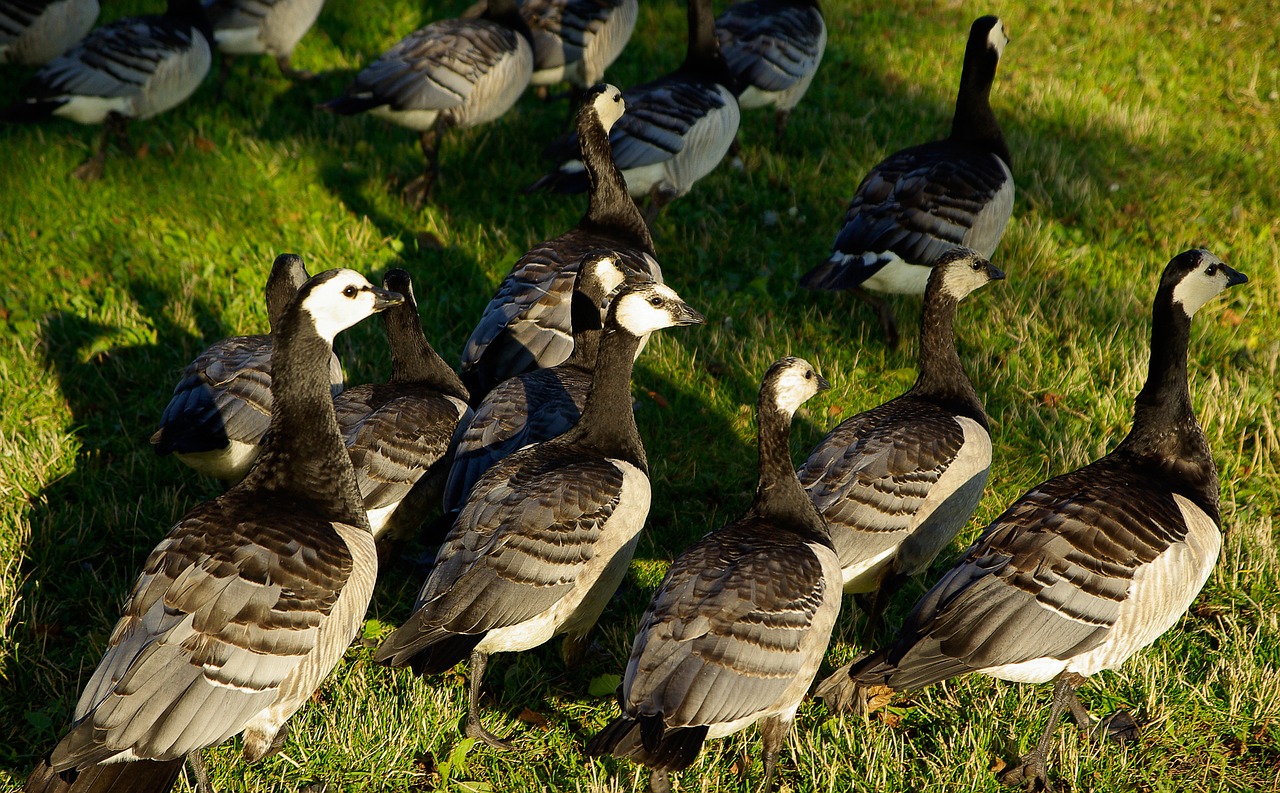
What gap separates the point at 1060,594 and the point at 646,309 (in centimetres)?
265

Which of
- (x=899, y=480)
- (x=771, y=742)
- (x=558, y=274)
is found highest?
(x=899, y=480)

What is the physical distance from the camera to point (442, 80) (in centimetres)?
1009

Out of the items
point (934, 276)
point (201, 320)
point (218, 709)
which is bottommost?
point (201, 320)

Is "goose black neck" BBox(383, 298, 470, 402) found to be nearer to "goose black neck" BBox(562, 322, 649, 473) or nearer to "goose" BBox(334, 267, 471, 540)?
"goose" BBox(334, 267, 471, 540)

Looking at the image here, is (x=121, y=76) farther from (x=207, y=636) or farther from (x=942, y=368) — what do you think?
(x=942, y=368)

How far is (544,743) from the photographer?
5785 millimetres

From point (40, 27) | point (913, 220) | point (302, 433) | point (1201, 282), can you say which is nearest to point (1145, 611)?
point (1201, 282)

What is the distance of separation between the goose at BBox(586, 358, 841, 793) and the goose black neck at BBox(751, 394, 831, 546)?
7 centimetres

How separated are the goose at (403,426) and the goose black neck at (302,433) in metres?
0.51

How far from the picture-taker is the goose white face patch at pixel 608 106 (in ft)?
28.8

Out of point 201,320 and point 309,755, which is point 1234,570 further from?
point 201,320

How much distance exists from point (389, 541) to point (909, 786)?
3475mm

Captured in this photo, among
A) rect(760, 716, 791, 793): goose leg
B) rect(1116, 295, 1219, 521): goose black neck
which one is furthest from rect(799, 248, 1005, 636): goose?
rect(760, 716, 791, 793): goose leg

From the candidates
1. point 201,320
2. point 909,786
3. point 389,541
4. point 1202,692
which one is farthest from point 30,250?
point 1202,692
